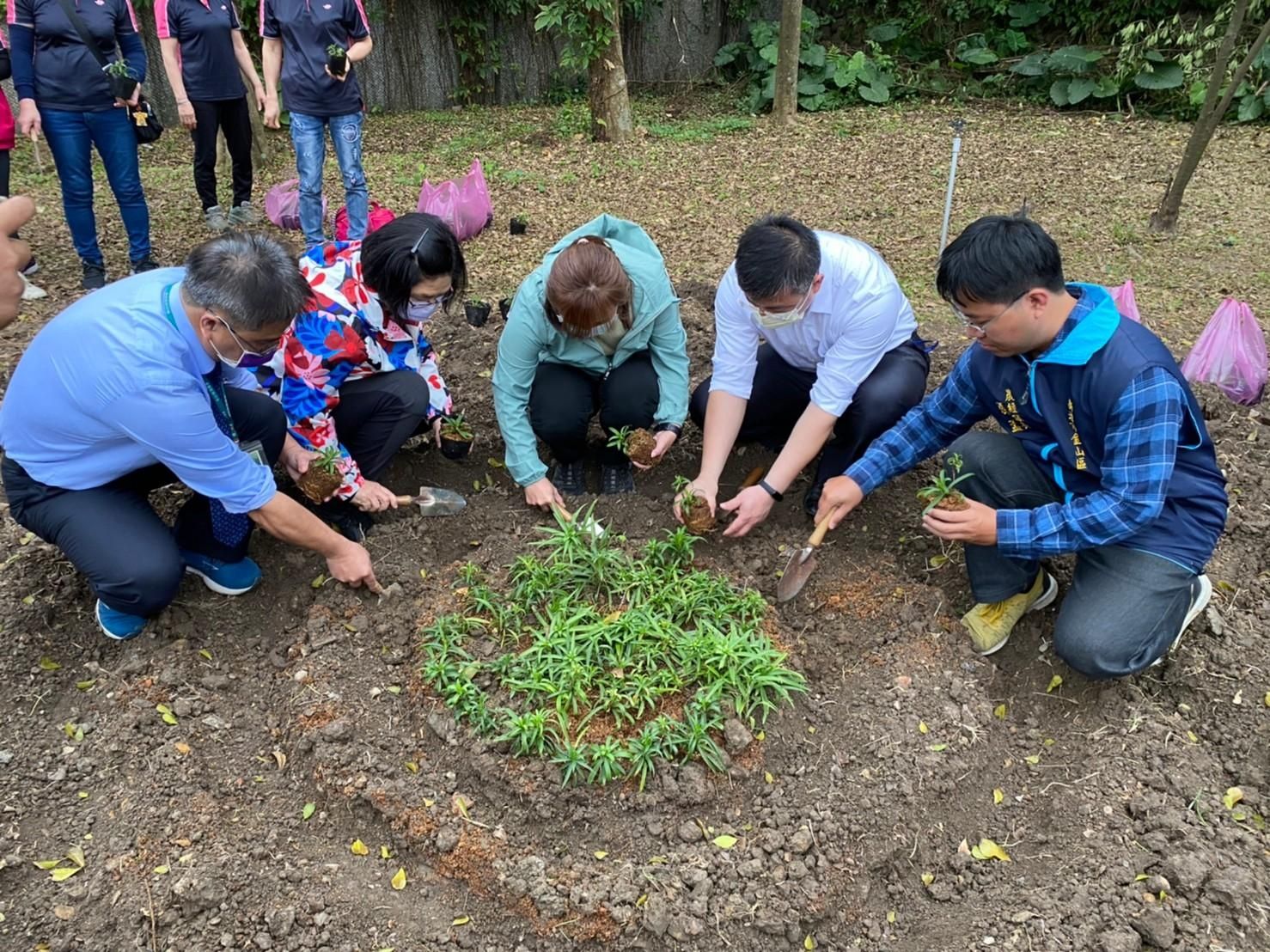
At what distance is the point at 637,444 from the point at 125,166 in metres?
3.63

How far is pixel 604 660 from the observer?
258 centimetres

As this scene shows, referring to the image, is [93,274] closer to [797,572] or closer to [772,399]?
[772,399]

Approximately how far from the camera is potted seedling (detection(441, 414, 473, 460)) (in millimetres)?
3490

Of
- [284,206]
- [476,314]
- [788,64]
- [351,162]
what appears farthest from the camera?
[788,64]

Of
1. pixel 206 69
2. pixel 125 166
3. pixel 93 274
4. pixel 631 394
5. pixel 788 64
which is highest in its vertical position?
pixel 206 69

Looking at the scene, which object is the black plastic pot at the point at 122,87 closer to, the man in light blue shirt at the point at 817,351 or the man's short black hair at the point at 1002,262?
the man in light blue shirt at the point at 817,351

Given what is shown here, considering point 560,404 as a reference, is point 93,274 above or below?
above

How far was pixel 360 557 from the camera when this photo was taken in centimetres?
279

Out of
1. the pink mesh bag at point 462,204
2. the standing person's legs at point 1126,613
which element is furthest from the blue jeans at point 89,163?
the standing person's legs at point 1126,613

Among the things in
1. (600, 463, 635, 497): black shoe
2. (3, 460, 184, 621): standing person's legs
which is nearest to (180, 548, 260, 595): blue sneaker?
(3, 460, 184, 621): standing person's legs

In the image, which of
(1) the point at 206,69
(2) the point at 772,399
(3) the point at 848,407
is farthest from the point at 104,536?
(1) the point at 206,69

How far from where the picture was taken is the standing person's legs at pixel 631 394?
3.37m

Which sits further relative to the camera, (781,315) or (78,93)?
(78,93)

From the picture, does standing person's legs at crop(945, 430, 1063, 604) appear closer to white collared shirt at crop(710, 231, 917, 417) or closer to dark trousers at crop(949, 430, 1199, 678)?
dark trousers at crop(949, 430, 1199, 678)
